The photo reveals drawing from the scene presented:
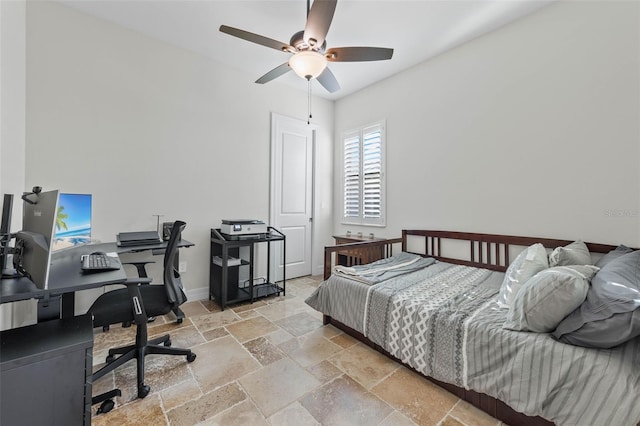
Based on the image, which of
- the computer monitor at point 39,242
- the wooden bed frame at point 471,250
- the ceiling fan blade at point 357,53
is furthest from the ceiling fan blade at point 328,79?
the computer monitor at point 39,242

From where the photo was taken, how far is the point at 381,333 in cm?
194

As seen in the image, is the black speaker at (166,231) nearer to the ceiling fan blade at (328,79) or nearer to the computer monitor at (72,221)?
the computer monitor at (72,221)

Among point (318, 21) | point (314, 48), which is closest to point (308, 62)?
point (314, 48)

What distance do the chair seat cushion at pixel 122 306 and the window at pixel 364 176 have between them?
2756 millimetres

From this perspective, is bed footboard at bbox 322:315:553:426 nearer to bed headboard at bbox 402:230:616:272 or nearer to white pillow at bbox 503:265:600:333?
white pillow at bbox 503:265:600:333

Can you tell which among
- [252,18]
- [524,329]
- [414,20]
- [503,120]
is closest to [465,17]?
[414,20]

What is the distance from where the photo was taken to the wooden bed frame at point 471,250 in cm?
143

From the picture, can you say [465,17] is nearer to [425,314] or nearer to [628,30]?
[628,30]

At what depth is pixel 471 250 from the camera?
9.11ft

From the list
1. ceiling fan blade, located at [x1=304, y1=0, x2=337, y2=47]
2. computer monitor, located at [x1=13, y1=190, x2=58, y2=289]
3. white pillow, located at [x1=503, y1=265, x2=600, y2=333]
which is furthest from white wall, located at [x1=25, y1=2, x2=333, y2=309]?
white pillow, located at [x1=503, y1=265, x2=600, y2=333]

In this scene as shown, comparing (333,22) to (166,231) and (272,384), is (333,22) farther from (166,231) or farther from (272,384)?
(272,384)

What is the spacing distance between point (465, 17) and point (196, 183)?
10.6 ft

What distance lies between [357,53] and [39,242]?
88.5 inches

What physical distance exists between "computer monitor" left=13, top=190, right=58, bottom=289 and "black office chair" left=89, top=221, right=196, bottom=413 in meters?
0.38
